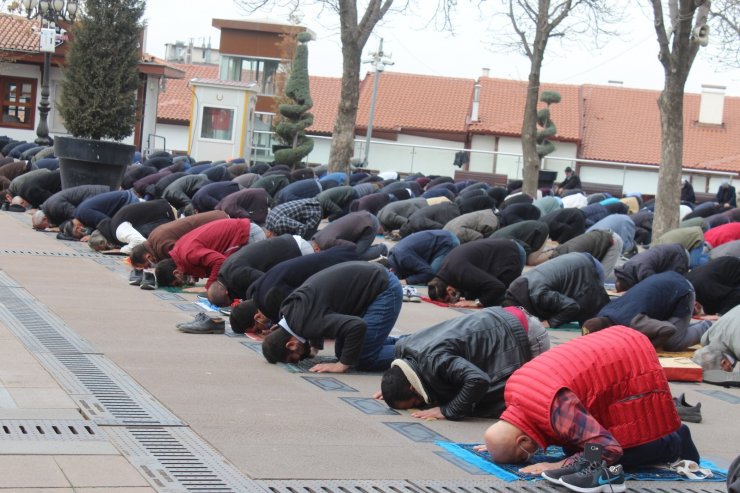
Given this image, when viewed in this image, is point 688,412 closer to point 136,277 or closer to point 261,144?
point 136,277

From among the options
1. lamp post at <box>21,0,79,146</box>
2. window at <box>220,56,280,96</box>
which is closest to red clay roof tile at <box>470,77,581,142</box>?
window at <box>220,56,280,96</box>

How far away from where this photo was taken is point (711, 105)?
53250mm

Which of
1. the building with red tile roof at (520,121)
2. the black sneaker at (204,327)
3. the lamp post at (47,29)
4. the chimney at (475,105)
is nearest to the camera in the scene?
the black sneaker at (204,327)

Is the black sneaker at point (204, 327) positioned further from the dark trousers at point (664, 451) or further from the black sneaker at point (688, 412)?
Answer: the dark trousers at point (664, 451)

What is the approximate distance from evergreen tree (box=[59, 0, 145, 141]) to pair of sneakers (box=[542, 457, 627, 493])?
14.7 m

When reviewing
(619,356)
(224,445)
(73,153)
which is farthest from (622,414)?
(73,153)

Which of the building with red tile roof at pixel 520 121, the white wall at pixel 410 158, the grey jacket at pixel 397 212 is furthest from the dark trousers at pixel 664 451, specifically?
the building with red tile roof at pixel 520 121

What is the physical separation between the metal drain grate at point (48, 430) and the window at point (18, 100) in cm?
3556

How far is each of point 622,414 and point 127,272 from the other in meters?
8.73

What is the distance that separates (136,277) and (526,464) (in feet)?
24.3

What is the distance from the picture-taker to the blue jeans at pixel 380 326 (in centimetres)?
855

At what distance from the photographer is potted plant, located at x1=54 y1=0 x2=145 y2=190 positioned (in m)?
18.7

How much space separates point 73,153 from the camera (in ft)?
61.1

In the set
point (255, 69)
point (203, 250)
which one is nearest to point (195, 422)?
point (203, 250)
